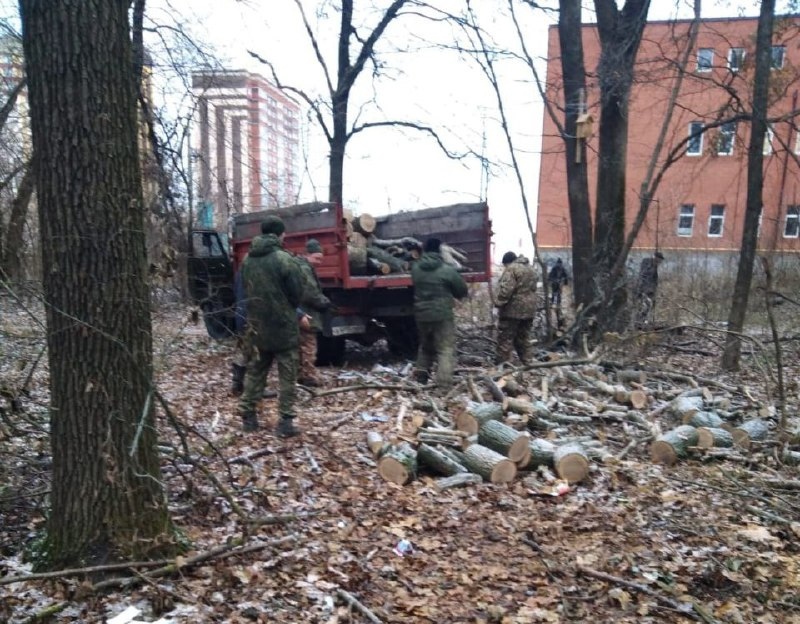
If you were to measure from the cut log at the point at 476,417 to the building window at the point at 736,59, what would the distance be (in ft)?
23.7

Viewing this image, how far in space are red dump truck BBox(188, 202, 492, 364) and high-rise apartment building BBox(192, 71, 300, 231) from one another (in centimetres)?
232

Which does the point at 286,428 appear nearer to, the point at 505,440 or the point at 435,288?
the point at 505,440

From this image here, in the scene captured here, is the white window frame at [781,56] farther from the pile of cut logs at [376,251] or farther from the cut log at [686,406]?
the cut log at [686,406]

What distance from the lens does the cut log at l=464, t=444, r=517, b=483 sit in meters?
5.17

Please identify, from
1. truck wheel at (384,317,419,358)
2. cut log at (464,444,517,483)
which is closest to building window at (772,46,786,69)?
truck wheel at (384,317,419,358)

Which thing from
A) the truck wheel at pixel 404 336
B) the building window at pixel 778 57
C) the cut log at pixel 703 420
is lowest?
the cut log at pixel 703 420

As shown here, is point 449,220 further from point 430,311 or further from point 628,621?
point 628,621

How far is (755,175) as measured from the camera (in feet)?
29.2

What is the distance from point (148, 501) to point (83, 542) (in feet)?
1.18

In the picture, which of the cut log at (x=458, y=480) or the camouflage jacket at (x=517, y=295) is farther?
the camouflage jacket at (x=517, y=295)

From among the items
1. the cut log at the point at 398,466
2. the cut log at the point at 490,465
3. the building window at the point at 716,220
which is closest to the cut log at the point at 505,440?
the cut log at the point at 490,465

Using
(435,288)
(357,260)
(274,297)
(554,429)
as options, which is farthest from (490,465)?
(357,260)

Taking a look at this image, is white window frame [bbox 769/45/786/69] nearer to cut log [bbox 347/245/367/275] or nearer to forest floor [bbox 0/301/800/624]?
cut log [bbox 347/245/367/275]

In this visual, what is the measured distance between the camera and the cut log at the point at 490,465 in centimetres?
517
